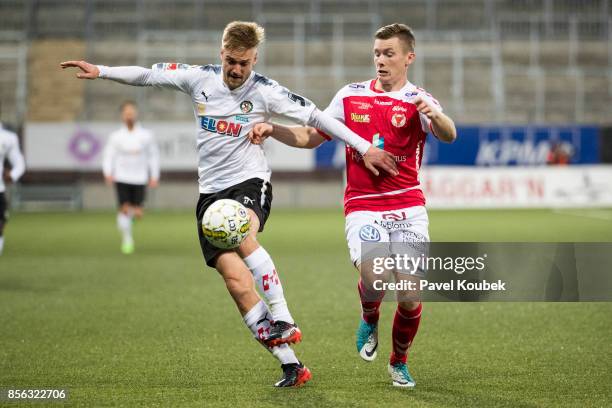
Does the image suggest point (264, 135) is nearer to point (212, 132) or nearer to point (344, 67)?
point (212, 132)

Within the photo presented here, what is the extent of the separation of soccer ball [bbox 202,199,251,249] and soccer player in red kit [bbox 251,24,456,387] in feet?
2.07

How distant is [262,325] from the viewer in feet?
19.4

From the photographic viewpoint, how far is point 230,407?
541 centimetres

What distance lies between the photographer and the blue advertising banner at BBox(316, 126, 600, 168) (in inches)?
1119

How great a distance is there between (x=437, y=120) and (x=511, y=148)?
925 inches

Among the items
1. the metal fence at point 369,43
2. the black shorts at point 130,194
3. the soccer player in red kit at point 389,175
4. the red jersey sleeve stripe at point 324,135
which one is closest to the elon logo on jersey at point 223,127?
the soccer player in red kit at point 389,175

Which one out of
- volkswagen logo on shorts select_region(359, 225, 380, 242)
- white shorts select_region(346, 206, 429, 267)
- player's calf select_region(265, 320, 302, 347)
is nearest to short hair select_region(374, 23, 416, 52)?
white shorts select_region(346, 206, 429, 267)

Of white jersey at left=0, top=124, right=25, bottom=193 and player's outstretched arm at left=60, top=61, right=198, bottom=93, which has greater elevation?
player's outstretched arm at left=60, top=61, right=198, bottom=93

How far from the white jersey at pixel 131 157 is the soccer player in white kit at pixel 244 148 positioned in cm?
984

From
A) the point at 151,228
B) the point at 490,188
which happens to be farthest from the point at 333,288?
the point at 490,188

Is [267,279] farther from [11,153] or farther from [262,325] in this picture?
[11,153]

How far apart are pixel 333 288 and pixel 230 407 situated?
5968mm

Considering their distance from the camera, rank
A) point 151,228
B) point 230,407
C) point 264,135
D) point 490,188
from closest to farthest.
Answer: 1. point 230,407
2. point 264,135
3. point 151,228
4. point 490,188

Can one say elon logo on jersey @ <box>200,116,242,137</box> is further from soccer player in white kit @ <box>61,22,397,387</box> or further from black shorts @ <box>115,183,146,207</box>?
black shorts @ <box>115,183,146,207</box>
